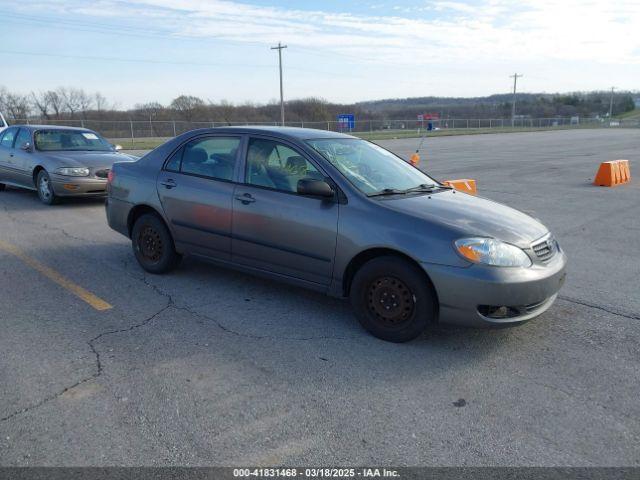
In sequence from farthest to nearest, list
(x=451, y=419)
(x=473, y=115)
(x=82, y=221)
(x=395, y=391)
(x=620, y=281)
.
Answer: (x=473, y=115), (x=82, y=221), (x=620, y=281), (x=395, y=391), (x=451, y=419)

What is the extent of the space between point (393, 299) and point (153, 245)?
2.91 metres

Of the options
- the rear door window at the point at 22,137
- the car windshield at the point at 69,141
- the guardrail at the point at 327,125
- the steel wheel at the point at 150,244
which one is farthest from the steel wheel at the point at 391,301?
the rear door window at the point at 22,137

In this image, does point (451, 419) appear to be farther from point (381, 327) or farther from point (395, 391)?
point (381, 327)

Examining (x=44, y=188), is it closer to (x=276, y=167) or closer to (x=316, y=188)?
(x=276, y=167)

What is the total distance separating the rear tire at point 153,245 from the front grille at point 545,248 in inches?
138

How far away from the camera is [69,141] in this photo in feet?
35.8

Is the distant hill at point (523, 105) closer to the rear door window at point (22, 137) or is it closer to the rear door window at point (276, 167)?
the rear door window at point (22, 137)

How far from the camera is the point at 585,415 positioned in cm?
320

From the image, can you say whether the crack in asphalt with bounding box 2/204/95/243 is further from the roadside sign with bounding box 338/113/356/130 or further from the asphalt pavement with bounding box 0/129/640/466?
the roadside sign with bounding box 338/113/356/130

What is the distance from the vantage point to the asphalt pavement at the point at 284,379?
2883 mm

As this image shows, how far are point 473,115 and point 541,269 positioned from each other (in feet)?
312

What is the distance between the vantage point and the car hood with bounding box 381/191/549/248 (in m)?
4.05

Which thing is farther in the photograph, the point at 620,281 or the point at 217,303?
the point at 620,281

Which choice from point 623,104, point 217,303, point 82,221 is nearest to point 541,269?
point 217,303
